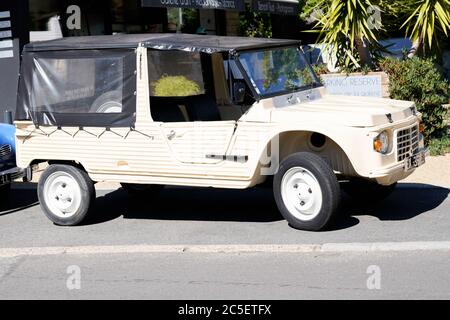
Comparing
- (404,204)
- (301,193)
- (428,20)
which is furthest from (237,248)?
(428,20)

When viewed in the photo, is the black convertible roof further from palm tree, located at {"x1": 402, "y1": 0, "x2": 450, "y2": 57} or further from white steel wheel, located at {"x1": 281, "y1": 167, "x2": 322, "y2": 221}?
palm tree, located at {"x1": 402, "y1": 0, "x2": 450, "y2": 57}

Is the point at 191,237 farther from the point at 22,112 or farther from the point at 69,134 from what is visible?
the point at 22,112

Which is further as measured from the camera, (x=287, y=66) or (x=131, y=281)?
(x=287, y=66)

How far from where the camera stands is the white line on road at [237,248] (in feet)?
22.1

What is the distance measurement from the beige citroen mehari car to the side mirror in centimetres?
1

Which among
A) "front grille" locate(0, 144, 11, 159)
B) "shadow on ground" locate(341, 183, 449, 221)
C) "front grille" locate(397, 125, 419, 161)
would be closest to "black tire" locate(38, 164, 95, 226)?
"front grille" locate(0, 144, 11, 159)

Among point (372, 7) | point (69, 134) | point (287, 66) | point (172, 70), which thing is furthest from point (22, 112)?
point (372, 7)

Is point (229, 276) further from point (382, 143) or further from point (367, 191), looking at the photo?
point (367, 191)

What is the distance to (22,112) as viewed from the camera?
8.16 meters

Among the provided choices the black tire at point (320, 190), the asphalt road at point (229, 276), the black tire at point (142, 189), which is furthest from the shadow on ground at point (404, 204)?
the black tire at point (142, 189)

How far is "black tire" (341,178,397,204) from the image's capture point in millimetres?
8070

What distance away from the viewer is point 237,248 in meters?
6.96

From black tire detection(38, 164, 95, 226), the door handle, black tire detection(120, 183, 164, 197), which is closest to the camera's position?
the door handle

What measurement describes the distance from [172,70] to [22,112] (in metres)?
1.64
